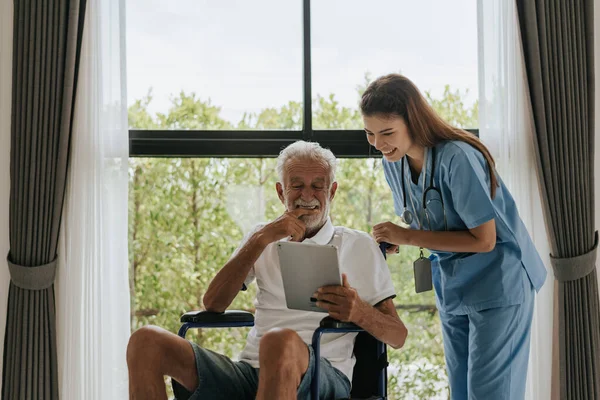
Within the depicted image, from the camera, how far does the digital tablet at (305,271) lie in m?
2.18

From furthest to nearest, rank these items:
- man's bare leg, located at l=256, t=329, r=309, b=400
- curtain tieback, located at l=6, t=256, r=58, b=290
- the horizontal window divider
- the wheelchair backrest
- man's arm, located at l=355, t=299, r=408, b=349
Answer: the horizontal window divider, curtain tieback, located at l=6, t=256, r=58, b=290, the wheelchair backrest, man's arm, located at l=355, t=299, r=408, b=349, man's bare leg, located at l=256, t=329, r=309, b=400

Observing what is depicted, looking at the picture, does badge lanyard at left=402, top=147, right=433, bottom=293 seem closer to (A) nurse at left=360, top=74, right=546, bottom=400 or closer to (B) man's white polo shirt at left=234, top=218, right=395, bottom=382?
(A) nurse at left=360, top=74, right=546, bottom=400

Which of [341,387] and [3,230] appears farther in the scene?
[3,230]

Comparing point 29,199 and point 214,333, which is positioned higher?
point 29,199

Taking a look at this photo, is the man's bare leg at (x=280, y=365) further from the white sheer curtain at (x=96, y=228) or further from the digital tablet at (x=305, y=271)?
the white sheer curtain at (x=96, y=228)

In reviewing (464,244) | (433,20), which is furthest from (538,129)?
(464,244)

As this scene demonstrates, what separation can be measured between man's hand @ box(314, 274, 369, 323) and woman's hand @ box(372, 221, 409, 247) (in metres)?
0.28

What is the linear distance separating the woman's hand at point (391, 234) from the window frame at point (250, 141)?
0.84m

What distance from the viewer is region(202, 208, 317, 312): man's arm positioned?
2381 millimetres

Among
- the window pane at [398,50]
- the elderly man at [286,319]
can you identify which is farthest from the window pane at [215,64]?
the elderly man at [286,319]

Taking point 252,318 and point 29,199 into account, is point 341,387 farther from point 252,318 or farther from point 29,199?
point 29,199

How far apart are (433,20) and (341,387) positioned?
5.94ft

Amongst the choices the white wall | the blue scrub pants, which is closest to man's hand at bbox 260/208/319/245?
the blue scrub pants

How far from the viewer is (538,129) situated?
303 cm
